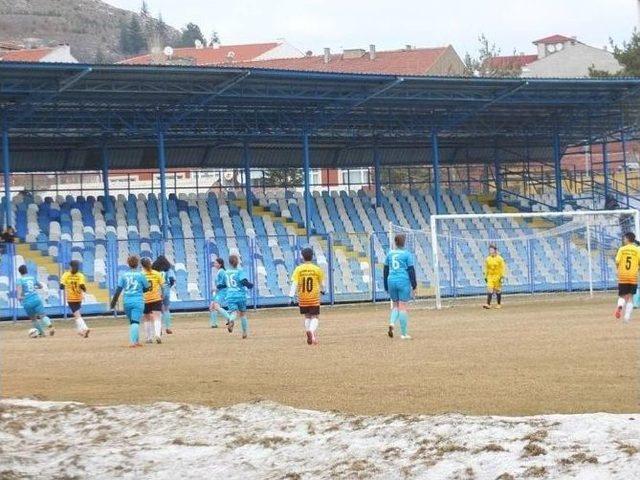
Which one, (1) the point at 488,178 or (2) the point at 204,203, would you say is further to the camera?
(1) the point at 488,178

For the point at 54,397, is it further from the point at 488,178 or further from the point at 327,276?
the point at 488,178

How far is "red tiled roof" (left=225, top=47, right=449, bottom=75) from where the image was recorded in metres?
90.3

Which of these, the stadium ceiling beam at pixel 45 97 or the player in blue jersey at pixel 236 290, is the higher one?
the stadium ceiling beam at pixel 45 97

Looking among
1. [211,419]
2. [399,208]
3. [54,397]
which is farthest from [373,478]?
[399,208]

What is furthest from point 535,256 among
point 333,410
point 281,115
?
point 333,410

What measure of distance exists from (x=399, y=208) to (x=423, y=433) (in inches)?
1664

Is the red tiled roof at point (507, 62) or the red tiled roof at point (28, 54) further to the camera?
the red tiled roof at point (507, 62)

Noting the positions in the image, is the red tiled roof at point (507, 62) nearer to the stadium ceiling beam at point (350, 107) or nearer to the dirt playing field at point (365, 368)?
the stadium ceiling beam at point (350, 107)

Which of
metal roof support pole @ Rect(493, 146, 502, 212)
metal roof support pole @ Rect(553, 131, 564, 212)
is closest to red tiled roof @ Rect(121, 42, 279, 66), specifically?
metal roof support pole @ Rect(493, 146, 502, 212)

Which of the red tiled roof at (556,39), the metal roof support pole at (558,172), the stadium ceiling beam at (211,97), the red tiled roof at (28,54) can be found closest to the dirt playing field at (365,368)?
the stadium ceiling beam at (211,97)

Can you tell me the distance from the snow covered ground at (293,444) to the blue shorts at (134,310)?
330 inches

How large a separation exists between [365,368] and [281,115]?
30367mm

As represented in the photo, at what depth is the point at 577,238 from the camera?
162 feet

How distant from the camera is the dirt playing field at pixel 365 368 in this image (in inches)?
657
